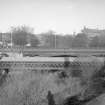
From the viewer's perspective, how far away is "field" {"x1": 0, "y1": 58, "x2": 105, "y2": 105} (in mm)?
8305

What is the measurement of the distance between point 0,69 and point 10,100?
612cm

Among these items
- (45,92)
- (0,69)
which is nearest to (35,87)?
(45,92)

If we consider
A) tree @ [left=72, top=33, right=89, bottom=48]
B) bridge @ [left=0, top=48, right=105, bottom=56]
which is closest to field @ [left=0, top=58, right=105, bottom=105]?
bridge @ [left=0, top=48, right=105, bottom=56]

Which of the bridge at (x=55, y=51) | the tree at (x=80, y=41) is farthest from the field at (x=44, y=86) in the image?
the tree at (x=80, y=41)

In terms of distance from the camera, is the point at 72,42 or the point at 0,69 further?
the point at 72,42

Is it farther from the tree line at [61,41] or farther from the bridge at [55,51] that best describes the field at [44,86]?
the tree line at [61,41]

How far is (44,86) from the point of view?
32.6ft

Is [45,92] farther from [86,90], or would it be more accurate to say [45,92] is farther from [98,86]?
[98,86]

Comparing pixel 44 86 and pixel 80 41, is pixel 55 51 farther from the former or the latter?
pixel 44 86

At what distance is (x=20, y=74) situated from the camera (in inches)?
445

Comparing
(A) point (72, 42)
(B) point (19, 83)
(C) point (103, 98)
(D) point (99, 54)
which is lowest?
(C) point (103, 98)

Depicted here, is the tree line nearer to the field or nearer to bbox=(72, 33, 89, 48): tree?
bbox=(72, 33, 89, 48): tree

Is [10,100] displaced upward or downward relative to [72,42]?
downward

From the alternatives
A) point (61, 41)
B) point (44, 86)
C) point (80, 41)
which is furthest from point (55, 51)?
point (44, 86)
